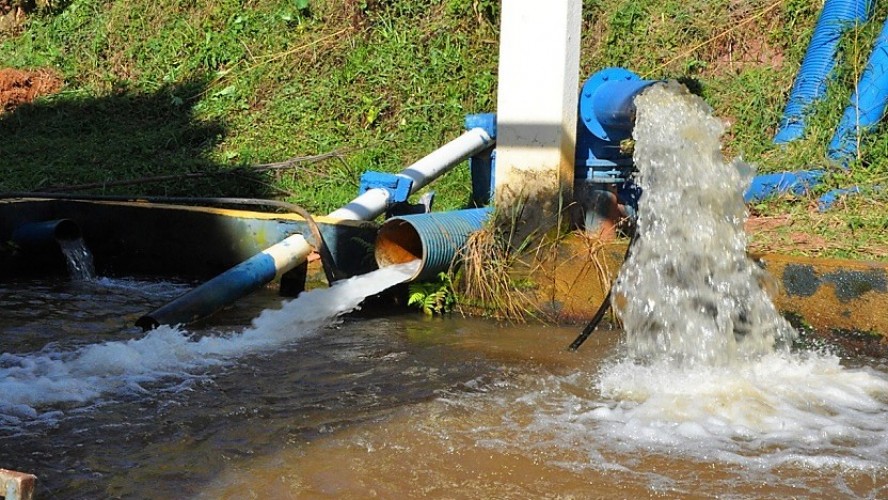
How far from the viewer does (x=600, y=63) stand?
31.2 feet

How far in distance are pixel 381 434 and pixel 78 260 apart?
A: 409cm

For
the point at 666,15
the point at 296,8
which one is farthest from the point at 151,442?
the point at 296,8

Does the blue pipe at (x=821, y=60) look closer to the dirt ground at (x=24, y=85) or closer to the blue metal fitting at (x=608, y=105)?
the blue metal fitting at (x=608, y=105)

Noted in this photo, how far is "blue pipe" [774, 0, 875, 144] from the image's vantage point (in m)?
8.00

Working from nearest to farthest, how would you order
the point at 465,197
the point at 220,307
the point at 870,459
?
the point at 870,459 → the point at 220,307 → the point at 465,197

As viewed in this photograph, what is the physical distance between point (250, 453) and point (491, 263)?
8.10 feet

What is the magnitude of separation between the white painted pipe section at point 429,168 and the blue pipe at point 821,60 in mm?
2570

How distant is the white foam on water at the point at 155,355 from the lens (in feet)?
14.7

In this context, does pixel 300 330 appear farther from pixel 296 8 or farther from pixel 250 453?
pixel 296 8

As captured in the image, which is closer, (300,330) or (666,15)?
(300,330)

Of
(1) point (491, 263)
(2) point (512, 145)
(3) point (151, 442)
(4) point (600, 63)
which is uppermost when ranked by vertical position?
(4) point (600, 63)

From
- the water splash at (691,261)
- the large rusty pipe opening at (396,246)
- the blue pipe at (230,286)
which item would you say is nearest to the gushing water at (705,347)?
the water splash at (691,261)

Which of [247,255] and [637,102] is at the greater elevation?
[637,102]

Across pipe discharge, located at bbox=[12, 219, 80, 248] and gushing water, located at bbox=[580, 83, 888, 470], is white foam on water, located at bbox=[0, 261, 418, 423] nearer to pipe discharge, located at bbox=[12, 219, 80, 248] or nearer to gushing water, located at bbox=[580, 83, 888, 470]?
gushing water, located at bbox=[580, 83, 888, 470]
